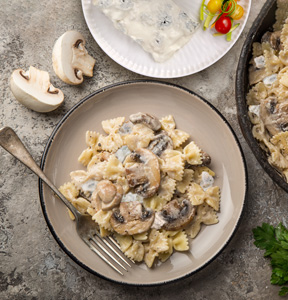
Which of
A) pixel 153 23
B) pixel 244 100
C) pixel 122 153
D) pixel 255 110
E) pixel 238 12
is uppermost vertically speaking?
pixel 238 12

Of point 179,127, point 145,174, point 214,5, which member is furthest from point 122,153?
point 214,5

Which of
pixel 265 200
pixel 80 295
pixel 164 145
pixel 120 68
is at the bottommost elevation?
pixel 80 295

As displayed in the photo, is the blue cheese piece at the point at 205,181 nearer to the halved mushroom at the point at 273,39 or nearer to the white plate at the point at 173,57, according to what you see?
the white plate at the point at 173,57

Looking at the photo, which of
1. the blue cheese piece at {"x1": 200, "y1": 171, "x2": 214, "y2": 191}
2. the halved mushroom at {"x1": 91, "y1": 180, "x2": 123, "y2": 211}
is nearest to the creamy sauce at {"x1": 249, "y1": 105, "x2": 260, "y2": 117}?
the blue cheese piece at {"x1": 200, "y1": 171, "x2": 214, "y2": 191}

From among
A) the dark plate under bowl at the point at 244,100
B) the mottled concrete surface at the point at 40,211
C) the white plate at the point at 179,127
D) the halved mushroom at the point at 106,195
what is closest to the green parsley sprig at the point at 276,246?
the mottled concrete surface at the point at 40,211

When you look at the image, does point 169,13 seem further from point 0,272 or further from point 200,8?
point 0,272

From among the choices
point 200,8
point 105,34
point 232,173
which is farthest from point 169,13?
point 232,173

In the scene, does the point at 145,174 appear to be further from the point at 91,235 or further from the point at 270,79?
the point at 270,79

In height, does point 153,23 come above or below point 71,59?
above
